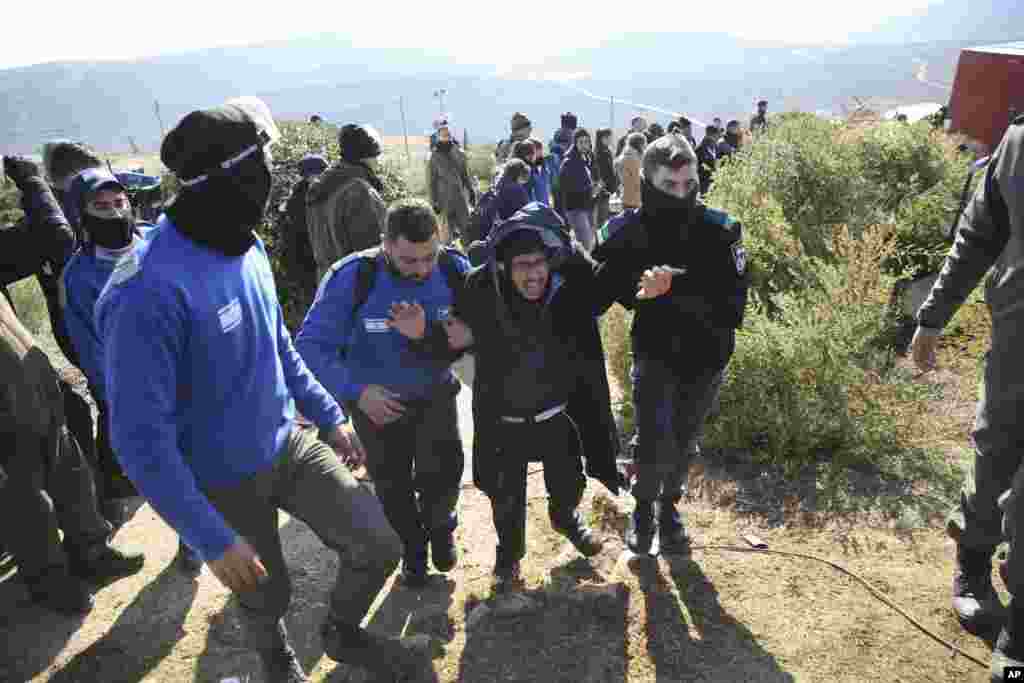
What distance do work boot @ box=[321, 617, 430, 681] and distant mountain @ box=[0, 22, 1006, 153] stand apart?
49.6 ft

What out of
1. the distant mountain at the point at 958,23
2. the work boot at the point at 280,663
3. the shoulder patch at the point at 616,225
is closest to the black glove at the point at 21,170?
the work boot at the point at 280,663

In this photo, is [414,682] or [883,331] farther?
[883,331]

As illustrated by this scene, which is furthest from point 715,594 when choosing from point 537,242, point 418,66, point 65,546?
point 418,66

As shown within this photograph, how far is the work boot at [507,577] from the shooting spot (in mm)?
3348

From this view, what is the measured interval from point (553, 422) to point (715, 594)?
1099 millimetres

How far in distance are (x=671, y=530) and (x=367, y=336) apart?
5.95 feet

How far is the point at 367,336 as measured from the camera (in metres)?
3.03

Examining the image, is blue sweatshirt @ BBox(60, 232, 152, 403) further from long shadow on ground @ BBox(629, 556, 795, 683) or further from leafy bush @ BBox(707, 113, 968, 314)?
leafy bush @ BBox(707, 113, 968, 314)

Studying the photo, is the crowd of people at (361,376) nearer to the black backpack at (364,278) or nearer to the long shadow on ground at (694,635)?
the black backpack at (364,278)

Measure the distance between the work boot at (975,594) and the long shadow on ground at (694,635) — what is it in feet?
2.74

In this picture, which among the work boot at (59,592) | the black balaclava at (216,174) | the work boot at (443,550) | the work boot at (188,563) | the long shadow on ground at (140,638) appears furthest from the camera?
the work boot at (188,563)

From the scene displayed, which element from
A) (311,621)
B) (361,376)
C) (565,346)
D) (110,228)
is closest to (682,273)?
(565,346)

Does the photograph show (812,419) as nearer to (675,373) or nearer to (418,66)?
(675,373)

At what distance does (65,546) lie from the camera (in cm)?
367
